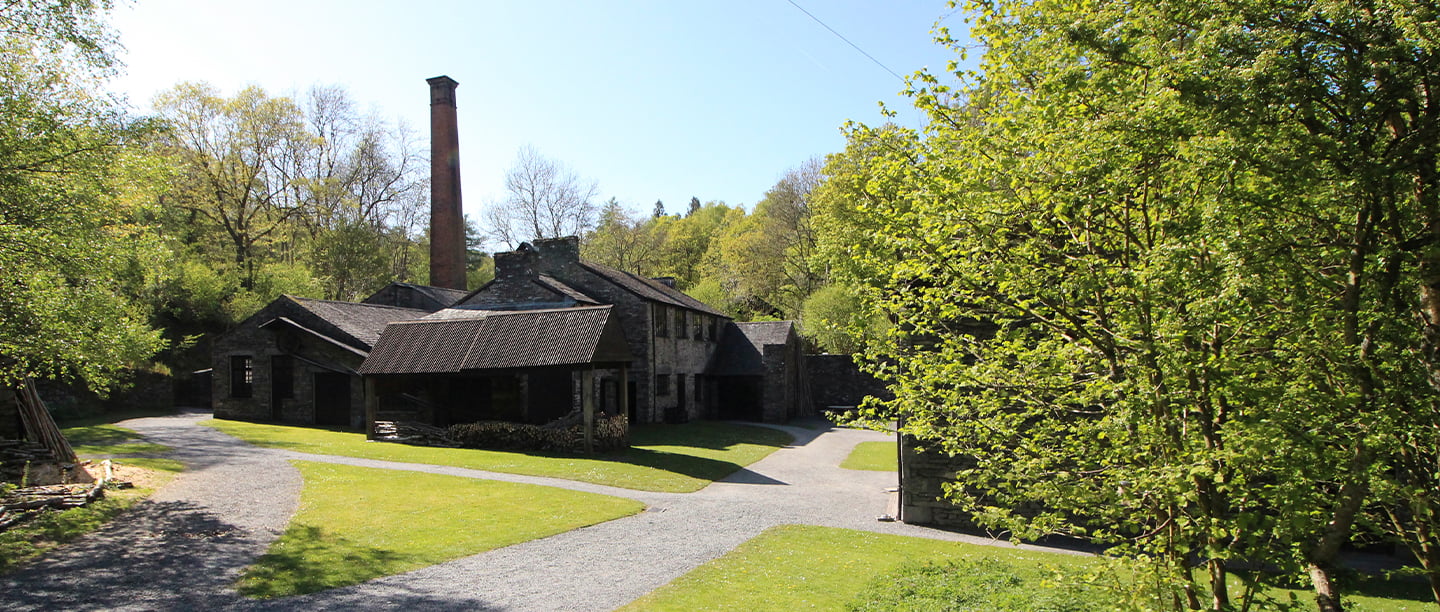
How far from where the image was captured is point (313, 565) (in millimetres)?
10375

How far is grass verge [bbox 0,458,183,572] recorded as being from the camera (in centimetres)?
1039

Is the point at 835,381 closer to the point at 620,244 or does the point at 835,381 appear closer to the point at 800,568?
the point at 620,244

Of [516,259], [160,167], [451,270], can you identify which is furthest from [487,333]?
[451,270]

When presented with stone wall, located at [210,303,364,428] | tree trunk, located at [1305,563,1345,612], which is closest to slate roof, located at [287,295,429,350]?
stone wall, located at [210,303,364,428]

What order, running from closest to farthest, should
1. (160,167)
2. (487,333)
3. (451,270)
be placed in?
(160,167), (487,333), (451,270)

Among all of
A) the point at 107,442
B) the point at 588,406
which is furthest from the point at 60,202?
the point at 588,406

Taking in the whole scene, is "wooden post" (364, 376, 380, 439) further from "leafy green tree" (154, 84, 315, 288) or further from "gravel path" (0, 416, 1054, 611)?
"leafy green tree" (154, 84, 315, 288)

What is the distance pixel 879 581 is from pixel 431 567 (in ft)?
19.6

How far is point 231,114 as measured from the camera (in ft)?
134

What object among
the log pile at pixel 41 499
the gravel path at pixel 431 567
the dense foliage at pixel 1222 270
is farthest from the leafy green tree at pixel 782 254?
the dense foliage at pixel 1222 270

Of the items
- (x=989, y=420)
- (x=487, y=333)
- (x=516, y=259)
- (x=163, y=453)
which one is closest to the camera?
(x=989, y=420)

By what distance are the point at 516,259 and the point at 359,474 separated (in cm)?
1315

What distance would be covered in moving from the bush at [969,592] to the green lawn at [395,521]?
5735mm

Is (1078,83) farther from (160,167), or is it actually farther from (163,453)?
(163,453)
